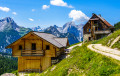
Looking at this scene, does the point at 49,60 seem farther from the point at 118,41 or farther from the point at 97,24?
the point at 97,24

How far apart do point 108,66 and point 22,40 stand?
23508 mm

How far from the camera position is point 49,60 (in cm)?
2820

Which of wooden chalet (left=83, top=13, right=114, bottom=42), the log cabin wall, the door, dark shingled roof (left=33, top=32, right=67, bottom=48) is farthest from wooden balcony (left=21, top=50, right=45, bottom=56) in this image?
wooden chalet (left=83, top=13, right=114, bottom=42)

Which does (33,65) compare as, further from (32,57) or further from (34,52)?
(34,52)

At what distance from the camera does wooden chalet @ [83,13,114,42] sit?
177 feet

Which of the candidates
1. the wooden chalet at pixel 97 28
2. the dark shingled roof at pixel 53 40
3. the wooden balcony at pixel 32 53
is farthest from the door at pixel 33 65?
the wooden chalet at pixel 97 28

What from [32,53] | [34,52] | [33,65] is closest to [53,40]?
[34,52]

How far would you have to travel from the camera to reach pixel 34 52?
1093 inches

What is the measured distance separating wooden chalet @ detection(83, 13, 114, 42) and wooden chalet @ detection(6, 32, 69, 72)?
31117mm

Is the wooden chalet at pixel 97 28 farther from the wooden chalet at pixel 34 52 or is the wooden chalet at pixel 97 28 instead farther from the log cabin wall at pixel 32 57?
the log cabin wall at pixel 32 57

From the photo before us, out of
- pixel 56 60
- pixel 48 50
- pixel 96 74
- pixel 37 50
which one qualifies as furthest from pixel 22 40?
pixel 96 74

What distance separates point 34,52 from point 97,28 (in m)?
36.2

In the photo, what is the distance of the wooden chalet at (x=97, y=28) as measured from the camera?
53.8 m

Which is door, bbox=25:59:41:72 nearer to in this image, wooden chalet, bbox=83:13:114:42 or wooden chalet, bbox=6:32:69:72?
wooden chalet, bbox=6:32:69:72
